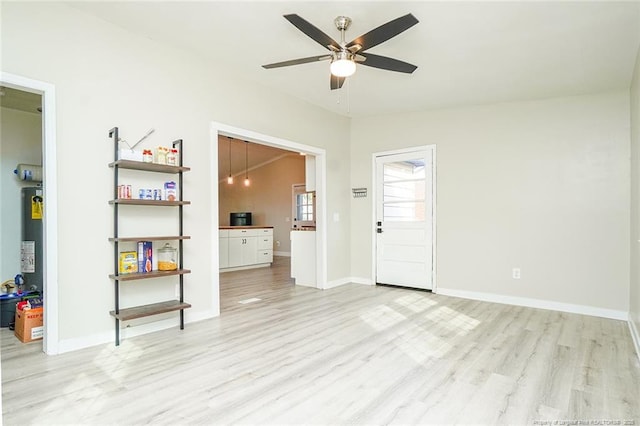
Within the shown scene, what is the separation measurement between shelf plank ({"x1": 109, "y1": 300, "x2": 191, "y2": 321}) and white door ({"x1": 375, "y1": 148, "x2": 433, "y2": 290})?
3.12 meters

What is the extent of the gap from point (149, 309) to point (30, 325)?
967 millimetres

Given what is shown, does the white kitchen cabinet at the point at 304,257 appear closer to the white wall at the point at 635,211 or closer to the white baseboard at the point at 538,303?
the white baseboard at the point at 538,303

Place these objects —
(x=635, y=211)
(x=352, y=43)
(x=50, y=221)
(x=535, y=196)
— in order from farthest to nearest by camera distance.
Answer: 1. (x=535, y=196)
2. (x=635, y=211)
3. (x=50, y=221)
4. (x=352, y=43)

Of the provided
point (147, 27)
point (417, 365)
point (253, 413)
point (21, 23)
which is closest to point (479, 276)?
point (417, 365)

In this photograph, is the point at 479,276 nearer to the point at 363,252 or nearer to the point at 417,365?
the point at 363,252

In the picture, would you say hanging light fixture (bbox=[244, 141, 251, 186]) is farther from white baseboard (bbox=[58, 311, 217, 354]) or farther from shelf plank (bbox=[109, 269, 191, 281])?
shelf plank (bbox=[109, 269, 191, 281])

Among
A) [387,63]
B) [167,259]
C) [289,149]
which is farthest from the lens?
[289,149]

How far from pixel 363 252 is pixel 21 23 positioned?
4.67m

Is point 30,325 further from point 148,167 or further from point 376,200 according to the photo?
point 376,200

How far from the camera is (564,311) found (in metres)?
4.12

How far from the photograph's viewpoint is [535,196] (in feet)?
14.3

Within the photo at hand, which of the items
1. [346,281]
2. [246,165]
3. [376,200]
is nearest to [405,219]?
[376,200]

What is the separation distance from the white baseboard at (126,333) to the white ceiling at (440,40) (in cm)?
262

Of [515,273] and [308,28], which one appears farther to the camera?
[515,273]
